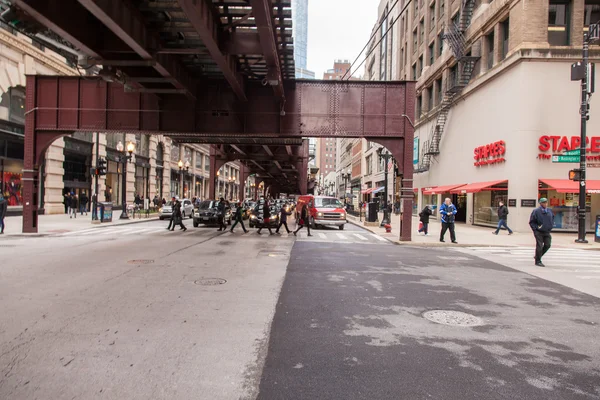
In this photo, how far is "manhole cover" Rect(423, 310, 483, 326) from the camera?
5.47 m

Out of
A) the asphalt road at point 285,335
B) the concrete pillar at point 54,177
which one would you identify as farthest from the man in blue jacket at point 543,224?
the concrete pillar at point 54,177

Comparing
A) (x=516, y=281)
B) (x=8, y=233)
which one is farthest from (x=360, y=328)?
(x=8, y=233)

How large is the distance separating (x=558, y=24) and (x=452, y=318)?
23652mm

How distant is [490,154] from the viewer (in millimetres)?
24703

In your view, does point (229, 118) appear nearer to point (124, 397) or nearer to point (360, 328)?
point (360, 328)

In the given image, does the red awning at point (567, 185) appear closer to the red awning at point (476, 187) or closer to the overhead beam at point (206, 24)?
the red awning at point (476, 187)

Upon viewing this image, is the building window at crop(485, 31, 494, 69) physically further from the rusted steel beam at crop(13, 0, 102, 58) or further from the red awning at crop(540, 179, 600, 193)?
the rusted steel beam at crop(13, 0, 102, 58)

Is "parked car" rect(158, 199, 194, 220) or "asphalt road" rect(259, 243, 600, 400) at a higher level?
"parked car" rect(158, 199, 194, 220)

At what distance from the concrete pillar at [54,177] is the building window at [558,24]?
3268 centimetres

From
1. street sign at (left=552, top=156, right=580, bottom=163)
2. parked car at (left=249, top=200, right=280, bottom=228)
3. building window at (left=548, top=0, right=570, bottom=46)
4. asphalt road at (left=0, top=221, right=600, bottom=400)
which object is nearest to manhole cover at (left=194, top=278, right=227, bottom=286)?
asphalt road at (left=0, top=221, right=600, bottom=400)

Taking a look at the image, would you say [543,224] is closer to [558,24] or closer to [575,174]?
[575,174]

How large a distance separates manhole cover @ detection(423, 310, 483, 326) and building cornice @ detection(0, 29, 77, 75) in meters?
27.8

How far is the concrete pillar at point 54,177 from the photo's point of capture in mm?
27578

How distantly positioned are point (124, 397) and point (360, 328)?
2964 millimetres
